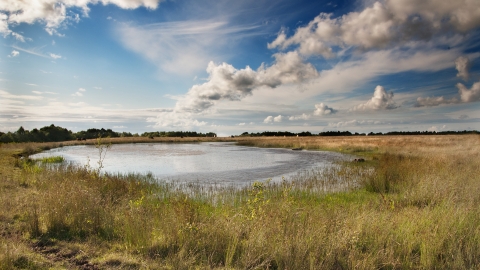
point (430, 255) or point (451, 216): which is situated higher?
point (451, 216)

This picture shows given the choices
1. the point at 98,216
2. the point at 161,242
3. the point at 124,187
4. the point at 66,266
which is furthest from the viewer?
the point at 124,187

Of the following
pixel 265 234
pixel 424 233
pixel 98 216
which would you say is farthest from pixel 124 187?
pixel 424 233

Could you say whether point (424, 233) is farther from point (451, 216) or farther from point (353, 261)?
point (353, 261)

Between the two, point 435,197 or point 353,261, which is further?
point 435,197

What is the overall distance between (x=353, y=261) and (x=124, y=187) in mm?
10133

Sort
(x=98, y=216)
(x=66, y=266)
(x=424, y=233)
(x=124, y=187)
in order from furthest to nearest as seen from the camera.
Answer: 1. (x=124, y=187)
2. (x=98, y=216)
3. (x=424, y=233)
4. (x=66, y=266)

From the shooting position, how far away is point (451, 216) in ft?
22.6

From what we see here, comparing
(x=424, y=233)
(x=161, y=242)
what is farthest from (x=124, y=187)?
(x=424, y=233)

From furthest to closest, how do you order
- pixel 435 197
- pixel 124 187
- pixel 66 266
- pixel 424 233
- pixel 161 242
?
1. pixel 124 187
2. pixel 435 197
3. pixel 424 233
4. pixel 161 242
5. pixel 66 266

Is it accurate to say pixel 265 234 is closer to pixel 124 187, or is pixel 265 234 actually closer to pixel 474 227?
pixel 474 227

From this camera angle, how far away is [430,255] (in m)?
5.64

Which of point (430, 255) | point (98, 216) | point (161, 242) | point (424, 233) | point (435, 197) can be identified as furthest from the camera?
point (435, 197)

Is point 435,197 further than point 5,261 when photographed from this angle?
Yes

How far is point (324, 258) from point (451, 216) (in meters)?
4.00
